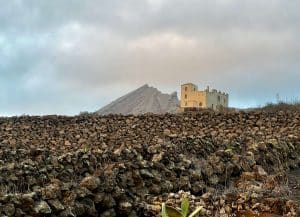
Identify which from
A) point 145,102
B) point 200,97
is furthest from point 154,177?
point 145,102

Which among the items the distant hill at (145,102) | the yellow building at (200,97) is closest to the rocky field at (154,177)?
the yellow building at (200,97)

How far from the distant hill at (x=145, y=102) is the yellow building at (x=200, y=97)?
215 centimetres

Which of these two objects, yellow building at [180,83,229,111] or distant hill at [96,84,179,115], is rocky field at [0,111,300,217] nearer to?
yellow building at [180,83,229,111]

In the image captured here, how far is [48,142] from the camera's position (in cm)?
2172

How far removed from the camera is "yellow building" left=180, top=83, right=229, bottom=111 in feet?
111

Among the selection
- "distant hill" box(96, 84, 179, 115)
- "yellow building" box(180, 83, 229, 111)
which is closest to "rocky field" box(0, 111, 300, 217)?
"yellow building" box(180, 83, 229, 111)

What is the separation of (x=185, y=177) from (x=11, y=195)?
4.64 m

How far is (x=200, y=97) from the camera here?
34.3m

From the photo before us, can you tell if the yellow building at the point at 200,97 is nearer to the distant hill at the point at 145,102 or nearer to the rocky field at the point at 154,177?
the distant hill at the point at 145,102

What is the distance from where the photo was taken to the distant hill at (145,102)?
121 feet

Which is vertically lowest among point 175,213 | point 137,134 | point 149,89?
point 175,213

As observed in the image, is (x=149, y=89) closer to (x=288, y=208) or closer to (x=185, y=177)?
(x=185, y=177)

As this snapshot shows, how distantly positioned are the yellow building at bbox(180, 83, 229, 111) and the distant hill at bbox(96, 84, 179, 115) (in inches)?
84.7

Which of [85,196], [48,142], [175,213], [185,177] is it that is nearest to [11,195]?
[85,196]
